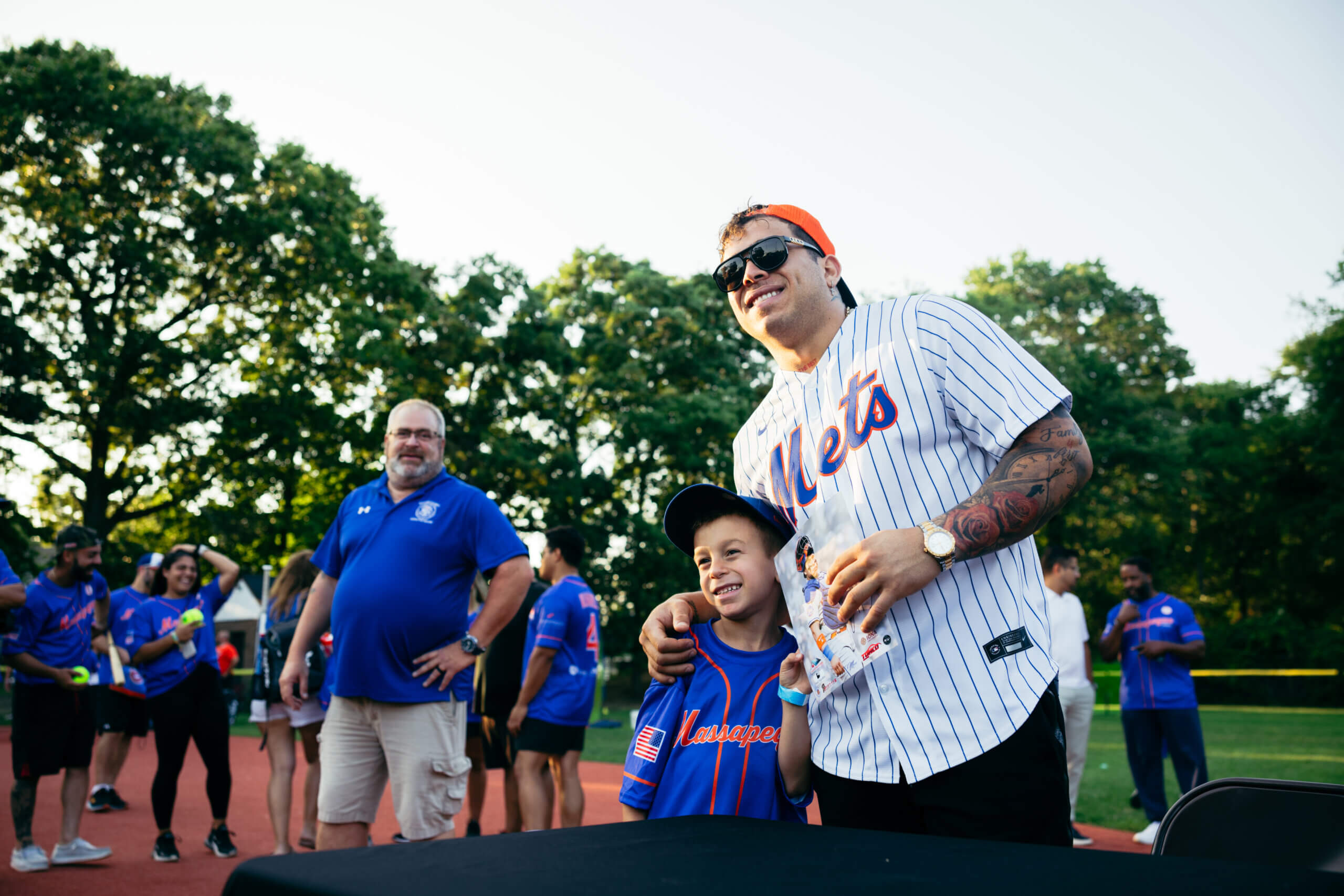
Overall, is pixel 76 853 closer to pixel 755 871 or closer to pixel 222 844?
pixel 222 844

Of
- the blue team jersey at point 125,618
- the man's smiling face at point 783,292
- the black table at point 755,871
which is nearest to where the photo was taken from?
the black table at point 755,871

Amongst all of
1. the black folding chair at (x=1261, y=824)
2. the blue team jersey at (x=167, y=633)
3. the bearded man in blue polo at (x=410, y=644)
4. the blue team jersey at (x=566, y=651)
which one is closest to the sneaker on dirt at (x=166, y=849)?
the blue team jersey at (x=167, y=633)

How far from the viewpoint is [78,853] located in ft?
20.9

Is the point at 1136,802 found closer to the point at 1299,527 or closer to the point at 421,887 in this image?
the point at 421,887

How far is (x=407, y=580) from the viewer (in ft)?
14.2

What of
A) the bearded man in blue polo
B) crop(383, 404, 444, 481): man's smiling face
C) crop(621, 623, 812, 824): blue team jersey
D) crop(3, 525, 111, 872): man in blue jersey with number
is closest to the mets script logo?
crop(621, 623, 812, 824): blue team jersey

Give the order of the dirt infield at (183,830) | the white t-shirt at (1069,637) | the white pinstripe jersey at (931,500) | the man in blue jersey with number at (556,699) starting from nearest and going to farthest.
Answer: the white pinstripe jersey at (931,500) < the dirt infield at (183,830) < the man in blue jersey with number at (556,699) < the white t-shirt at (1069,637)

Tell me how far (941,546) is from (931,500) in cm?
23

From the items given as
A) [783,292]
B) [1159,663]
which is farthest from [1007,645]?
[1159,663]

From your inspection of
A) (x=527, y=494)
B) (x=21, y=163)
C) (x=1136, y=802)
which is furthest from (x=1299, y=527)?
(x=21, y=163)

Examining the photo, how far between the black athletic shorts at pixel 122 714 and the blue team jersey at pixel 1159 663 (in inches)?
356

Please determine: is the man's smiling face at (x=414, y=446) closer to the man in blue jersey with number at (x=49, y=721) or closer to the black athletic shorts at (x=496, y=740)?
the man in blue jersey with number at (x=49, y=721)

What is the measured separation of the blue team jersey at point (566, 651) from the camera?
665cm

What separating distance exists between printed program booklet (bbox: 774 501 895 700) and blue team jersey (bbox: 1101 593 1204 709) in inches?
283
